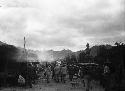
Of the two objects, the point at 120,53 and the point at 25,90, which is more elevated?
the point at 120,53

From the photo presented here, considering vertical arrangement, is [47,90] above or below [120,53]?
below

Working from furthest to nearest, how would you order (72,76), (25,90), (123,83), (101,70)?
(72,76)
(101,70)
(25,90)
(123,83)

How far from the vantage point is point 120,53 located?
2144 cm

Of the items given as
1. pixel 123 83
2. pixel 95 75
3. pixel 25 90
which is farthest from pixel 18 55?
pixel 123 83

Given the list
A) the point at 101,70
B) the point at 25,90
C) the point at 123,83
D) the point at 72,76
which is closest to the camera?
the point at 123,83

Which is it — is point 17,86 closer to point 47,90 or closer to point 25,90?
point 25,90

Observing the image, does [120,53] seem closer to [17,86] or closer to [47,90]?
[47,90]

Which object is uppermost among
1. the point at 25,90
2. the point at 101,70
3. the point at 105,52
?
the point at 105,52

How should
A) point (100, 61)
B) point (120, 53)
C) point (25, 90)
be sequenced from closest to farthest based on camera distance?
point (120, 53)
point (25, 90)
point (100, 61)

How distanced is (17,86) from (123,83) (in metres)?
14.5

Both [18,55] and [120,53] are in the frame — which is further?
[18,55]

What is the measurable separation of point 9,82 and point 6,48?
3.80m

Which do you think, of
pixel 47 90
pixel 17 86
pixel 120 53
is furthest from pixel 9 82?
pixel 120 53

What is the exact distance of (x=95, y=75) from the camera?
27188 mm
